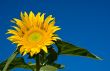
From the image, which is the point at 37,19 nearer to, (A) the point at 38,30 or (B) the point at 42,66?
(A) the point at 38,30

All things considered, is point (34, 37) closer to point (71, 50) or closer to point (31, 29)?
point (31, 29)

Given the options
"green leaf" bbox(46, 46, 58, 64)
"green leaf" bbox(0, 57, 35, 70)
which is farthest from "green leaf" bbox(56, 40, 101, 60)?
"green leaf" bbox(0, 57, 35, 70)

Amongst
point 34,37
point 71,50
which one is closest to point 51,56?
point 71,50

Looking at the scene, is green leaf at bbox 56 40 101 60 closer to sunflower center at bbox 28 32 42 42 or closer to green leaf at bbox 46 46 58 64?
green leaf at bbox 46 46 58 64

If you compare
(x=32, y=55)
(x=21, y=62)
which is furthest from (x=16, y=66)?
(x=32, y=55)

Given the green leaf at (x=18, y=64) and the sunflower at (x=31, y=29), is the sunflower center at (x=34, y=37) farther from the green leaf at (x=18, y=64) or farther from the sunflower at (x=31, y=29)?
the green leaf at (x=18, y=64)

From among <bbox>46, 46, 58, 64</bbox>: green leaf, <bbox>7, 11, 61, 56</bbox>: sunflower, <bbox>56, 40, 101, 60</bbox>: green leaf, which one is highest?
<bbox>7, 11, 61, 56</bbox>: sunflower

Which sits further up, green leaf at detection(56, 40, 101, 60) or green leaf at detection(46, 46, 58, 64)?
green leaf at detection(56, 40, 101, 60)
